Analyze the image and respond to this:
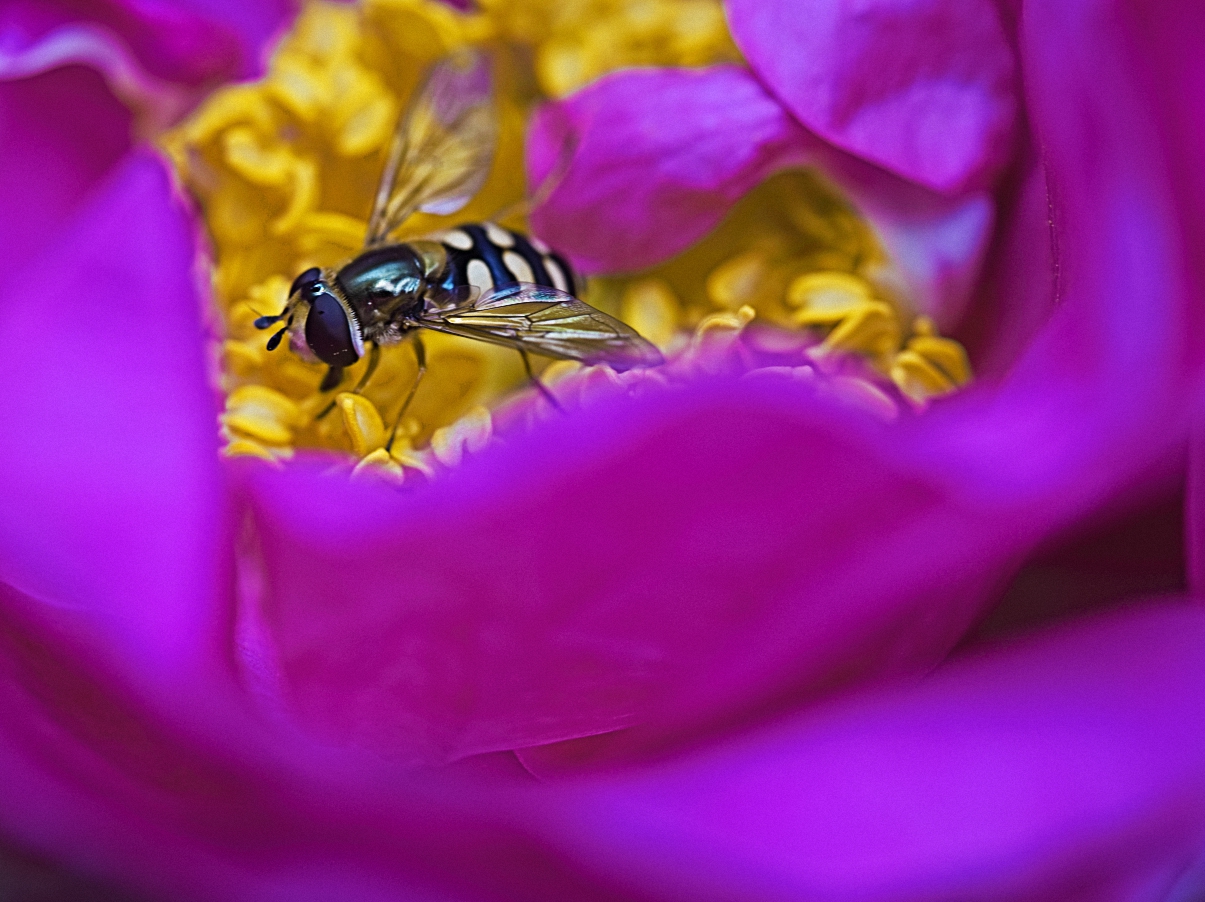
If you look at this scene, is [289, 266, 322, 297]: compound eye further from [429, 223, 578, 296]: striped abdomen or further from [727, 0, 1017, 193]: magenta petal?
[727, 0, 1017, 193]: magenta petal

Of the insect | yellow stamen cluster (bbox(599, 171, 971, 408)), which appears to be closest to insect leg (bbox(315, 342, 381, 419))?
the insect

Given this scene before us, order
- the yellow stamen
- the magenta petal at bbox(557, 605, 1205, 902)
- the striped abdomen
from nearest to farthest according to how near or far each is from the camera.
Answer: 1. the magenta petal at bbox(557, 605, 1205, 902)
2. the yellow stamen
3. the striped abdomen

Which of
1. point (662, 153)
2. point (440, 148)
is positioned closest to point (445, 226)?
point (440, 148)

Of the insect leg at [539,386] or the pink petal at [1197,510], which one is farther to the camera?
the insect leg at [539,386]

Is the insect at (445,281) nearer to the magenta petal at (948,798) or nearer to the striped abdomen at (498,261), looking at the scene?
the striped abdomen at (498,261)

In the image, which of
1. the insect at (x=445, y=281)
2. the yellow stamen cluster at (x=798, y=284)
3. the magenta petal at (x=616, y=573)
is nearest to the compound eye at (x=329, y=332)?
the insect at (x=445, y=281)

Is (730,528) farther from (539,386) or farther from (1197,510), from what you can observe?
(539,386)
